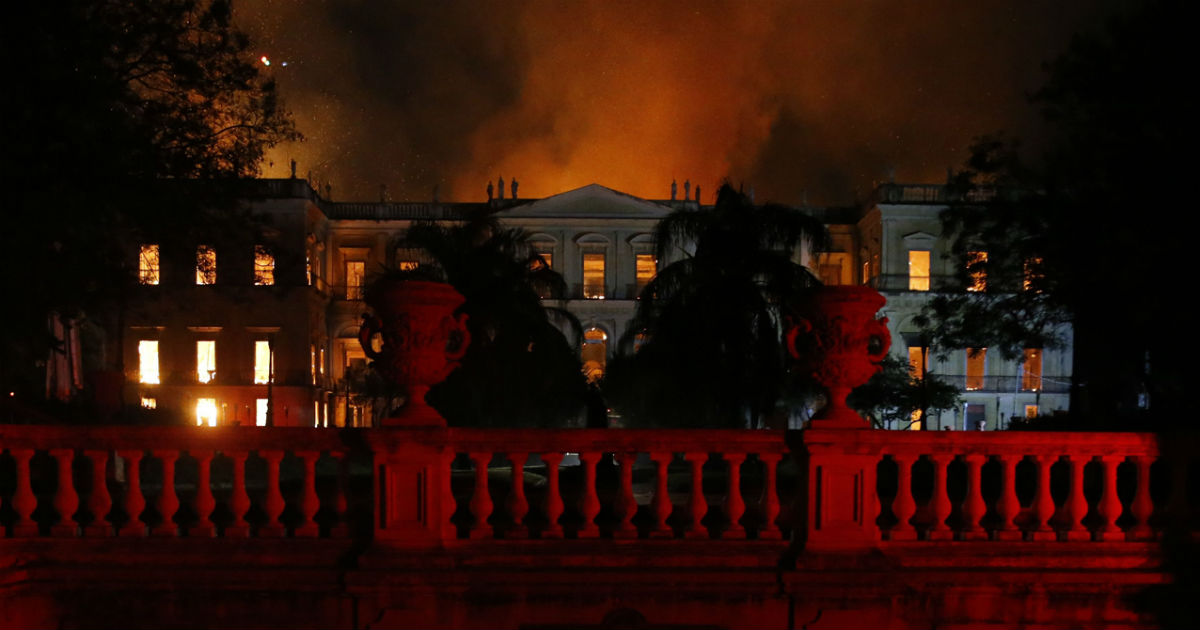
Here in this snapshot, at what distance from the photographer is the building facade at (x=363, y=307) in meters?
47.9

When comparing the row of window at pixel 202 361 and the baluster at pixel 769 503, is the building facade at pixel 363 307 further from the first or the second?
the baluster at pixel 769 503

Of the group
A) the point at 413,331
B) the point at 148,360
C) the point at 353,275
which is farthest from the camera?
the point at 353,275

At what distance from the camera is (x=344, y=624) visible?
6074 mm

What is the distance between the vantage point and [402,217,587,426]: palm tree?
68.0ft

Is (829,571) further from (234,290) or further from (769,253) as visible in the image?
(234,290)

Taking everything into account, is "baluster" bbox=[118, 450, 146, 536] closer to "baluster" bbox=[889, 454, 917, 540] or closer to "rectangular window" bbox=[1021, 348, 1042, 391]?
"baluster" bbox=[889, 454, 917, 540]

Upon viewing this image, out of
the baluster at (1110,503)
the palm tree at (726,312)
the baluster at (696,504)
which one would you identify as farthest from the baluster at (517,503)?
the palm tree at (726,312)

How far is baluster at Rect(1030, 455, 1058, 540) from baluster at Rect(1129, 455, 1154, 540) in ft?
1.99

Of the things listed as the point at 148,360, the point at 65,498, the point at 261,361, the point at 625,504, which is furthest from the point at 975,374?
the point at 65,498

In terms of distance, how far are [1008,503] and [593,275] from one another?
4707cm

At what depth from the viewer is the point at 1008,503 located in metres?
6.26

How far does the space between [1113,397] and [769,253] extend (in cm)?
633

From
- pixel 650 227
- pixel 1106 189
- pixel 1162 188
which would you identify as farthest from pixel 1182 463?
pixel 650 227

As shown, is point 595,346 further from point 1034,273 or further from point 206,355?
point 1034,273
